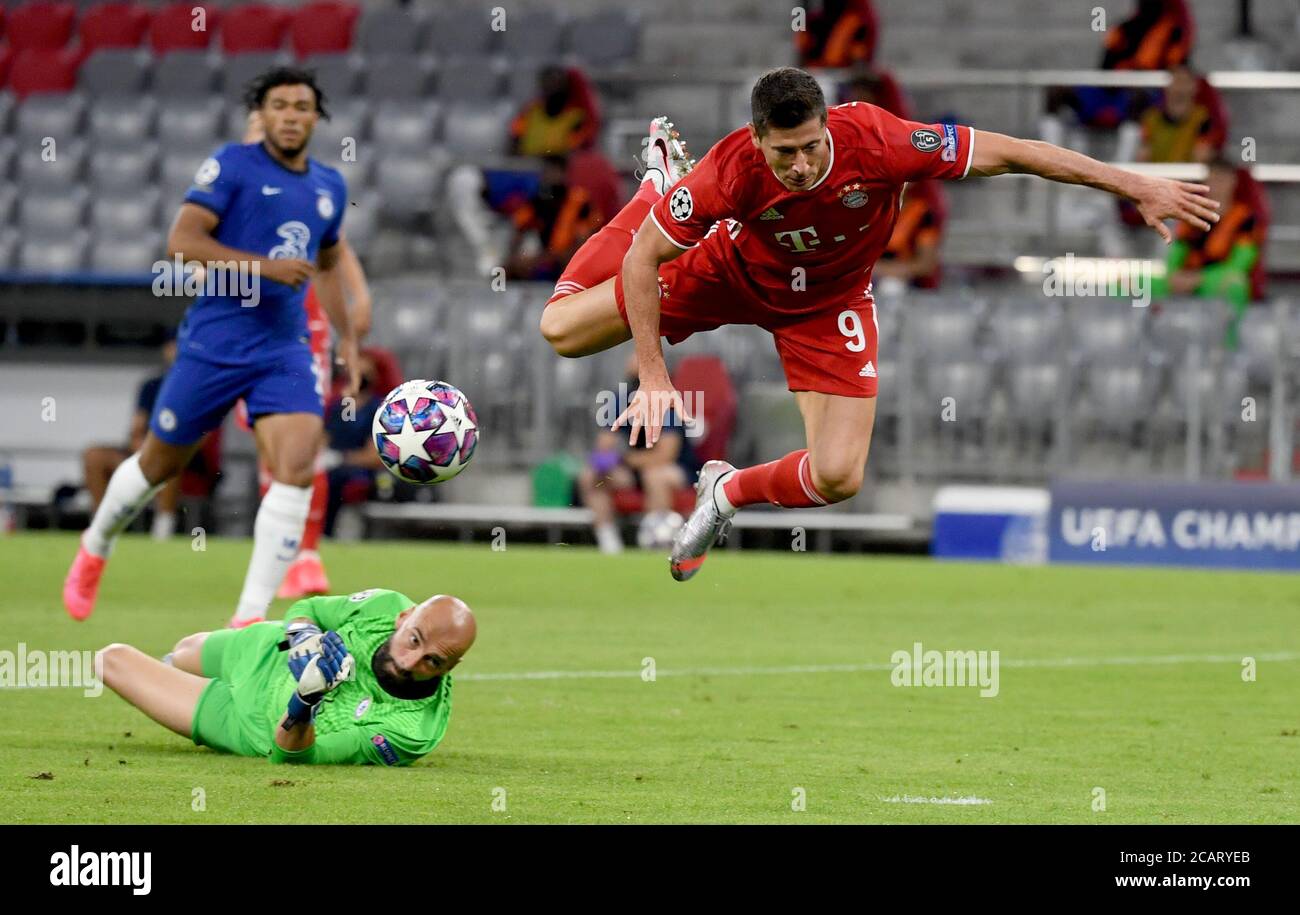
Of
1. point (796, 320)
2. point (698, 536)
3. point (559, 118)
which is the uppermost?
point (559, 118)

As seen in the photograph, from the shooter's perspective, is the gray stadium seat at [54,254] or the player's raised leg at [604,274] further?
the gray stadium seat at [54,254]

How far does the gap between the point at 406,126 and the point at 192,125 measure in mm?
2244

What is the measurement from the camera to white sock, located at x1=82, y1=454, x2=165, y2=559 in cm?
1061

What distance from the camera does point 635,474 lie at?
1775 centimetres

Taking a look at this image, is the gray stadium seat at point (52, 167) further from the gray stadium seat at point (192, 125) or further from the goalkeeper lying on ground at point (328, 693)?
the goalkeeper lying on ground at point (328, 693)

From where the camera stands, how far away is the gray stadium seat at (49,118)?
22000 mm

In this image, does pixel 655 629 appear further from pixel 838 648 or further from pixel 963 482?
pixel 963 482

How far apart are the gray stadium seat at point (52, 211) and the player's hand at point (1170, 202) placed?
51.5ft

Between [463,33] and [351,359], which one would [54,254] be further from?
[351,359]

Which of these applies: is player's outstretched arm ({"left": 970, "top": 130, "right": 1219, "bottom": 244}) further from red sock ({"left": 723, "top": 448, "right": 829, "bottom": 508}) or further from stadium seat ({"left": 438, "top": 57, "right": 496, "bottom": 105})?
stadium seat ({"left": 438, "top": 57, "right": 496, "bottom": 105})

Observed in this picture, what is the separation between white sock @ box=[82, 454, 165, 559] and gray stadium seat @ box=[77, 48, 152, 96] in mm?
12743

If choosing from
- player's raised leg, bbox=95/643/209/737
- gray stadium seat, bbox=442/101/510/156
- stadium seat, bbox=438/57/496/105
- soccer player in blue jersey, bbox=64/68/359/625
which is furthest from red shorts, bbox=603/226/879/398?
stadium seat, bbox=438/57/496/105

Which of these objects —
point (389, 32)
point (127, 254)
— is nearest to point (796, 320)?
point (127, 254)

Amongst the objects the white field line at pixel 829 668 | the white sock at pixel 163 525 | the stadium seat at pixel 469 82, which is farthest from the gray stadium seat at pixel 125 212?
the white field line at pixel 829 668
